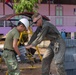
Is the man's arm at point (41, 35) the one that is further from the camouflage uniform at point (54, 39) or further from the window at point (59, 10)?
the window at point (59, 10)

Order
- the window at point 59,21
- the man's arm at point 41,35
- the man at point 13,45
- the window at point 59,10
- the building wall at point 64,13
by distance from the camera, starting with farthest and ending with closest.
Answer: the window at point 59,10
the window at point 59,21
the building wall at point 64,13
the man's arm at point 41,35
the man at point 13,45

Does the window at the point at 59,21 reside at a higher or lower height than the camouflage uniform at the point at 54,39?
lower

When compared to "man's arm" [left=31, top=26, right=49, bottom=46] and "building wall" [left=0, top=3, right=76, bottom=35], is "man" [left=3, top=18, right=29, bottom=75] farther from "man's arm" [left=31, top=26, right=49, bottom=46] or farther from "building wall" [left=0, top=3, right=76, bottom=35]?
"building wall" [left=0, top=3, right=76, bottom=35]

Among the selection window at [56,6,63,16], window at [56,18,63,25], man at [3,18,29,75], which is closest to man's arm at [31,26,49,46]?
man at [3,18,29,75]

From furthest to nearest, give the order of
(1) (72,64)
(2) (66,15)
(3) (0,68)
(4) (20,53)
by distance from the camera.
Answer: (2) (66,15) < (3) (0,68) < (1) (72,64) < (4) (20,53)


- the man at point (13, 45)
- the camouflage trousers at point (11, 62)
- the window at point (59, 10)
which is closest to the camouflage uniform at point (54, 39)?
the man at point (13, 45)

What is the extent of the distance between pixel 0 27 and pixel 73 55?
17558 millimetres

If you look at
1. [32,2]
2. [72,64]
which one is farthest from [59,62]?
[32,2]

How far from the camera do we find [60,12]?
28.1 meters

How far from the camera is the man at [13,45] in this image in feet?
21.2

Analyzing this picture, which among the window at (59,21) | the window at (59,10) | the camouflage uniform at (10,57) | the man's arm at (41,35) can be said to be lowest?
the window at (59,21)

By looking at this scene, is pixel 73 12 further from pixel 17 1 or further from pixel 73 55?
pixel 73 55

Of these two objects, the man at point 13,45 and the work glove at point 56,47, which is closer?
the man at point 13,45

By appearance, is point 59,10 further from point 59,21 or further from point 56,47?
point 56,47
